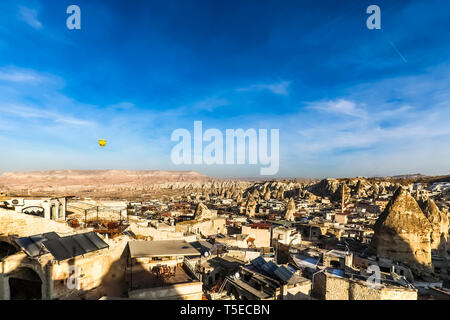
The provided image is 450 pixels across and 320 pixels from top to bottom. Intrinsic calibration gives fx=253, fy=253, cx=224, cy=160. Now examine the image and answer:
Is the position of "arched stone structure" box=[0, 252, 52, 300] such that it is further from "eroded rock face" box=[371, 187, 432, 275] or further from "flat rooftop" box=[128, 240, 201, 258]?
"eroded rock face" box=[371, 187, 432, 275]

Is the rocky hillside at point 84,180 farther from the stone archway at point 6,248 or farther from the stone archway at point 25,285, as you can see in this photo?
the stone archway at point 25,285

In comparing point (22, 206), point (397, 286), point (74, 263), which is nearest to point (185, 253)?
point (74, 263)

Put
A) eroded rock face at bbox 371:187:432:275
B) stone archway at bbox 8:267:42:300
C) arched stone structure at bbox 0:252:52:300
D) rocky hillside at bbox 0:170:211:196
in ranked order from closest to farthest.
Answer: arched stone structure at bbox 0:252:52:300 → stone archway at bbox 8:267:42:300 → eroded rock face at bbox 371:187:432:275 → rocky hillside at bbox 0:170:211:196

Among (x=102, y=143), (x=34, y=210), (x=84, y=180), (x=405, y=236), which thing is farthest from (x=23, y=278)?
(x=84, y=180)

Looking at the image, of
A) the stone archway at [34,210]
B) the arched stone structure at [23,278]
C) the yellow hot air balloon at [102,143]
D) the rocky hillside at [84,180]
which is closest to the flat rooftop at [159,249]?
the arched stone structure at [23,278]

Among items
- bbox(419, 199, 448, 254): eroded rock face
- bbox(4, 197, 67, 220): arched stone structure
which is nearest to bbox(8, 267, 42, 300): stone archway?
bbox(4, 197, 67, 220): arched stone structure
